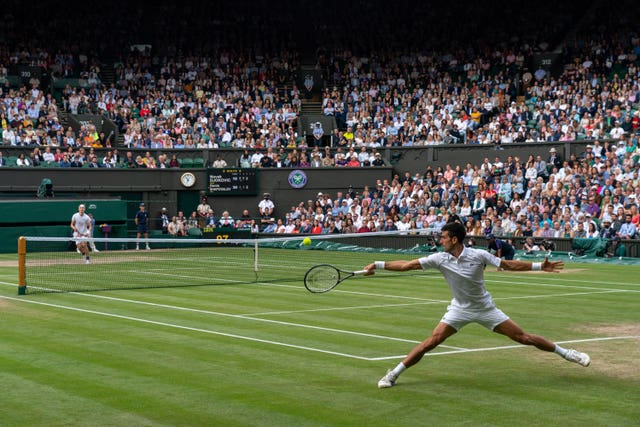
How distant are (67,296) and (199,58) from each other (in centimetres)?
3606

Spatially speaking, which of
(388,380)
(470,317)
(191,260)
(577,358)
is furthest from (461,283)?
(191,260)

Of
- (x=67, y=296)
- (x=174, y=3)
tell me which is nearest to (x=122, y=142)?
(x=174, y=3)

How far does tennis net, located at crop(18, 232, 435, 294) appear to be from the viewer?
2494 centimetres

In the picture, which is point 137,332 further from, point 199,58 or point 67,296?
point 199,58

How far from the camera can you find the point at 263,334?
1529 centimetres

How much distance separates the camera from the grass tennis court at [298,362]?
9.48 metres

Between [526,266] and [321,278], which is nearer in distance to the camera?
[526,266]

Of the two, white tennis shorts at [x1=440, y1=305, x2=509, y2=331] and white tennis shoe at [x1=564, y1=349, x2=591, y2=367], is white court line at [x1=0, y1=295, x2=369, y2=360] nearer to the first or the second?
white tennis shorts at [x1=440, y1=305, x2=509, y2=331]

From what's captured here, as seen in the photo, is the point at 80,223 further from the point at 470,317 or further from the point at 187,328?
the point at 470,317

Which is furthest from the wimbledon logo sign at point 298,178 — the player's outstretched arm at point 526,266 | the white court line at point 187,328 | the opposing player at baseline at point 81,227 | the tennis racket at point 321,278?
the player's outstretched arm at point 526,266

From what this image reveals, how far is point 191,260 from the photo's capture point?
114 feet

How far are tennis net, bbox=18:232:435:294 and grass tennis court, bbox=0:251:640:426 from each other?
321 cm

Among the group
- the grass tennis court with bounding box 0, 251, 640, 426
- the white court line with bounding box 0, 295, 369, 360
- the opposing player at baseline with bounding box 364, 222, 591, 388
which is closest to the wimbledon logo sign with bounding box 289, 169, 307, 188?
the grass tennis court with bounding box 0, 251, 640, 426

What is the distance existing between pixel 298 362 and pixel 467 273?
2973mm
